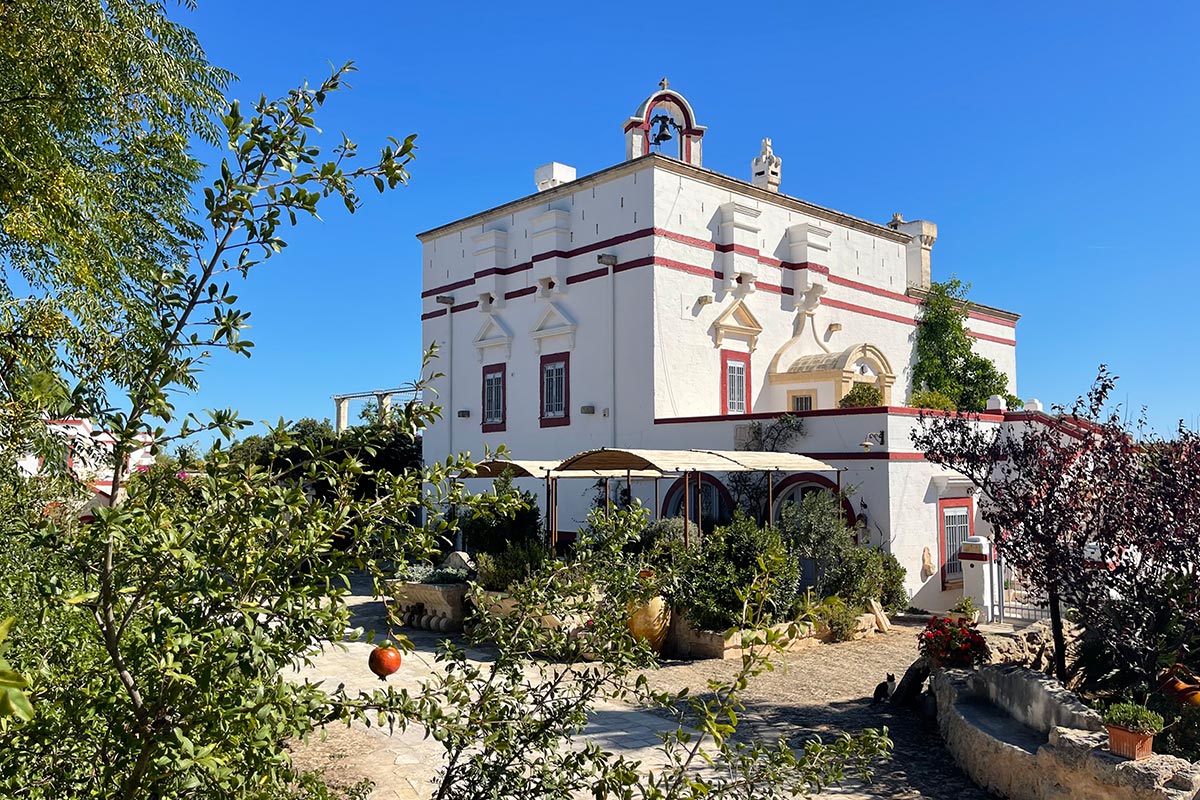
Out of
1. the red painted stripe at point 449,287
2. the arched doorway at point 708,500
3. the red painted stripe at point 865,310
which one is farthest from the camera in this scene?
the red painted stripe at point 449,287

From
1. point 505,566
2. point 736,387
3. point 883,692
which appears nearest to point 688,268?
point 736,387

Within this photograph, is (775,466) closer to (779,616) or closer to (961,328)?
(779,616)

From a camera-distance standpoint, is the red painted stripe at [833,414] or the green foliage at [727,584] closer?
the green foliage at [727,584]

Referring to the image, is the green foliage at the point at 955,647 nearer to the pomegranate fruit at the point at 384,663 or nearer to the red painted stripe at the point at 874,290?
the pomegranate fruit at the point at 384,663

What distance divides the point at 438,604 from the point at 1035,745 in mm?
9325

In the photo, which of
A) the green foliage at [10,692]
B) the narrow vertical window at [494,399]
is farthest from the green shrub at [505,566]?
the green foliage at [10,692]

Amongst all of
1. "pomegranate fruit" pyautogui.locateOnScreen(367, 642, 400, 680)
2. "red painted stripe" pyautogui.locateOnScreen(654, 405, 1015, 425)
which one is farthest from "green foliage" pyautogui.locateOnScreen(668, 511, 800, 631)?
"pomegranate fruit" pyautogui.locateOnScreen(367, 642, 400, 680)

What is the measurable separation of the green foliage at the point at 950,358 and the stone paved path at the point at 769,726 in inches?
542

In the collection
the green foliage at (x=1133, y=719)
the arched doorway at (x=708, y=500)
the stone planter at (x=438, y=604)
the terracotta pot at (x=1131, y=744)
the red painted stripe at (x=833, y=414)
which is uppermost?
the red painted stripe at (x=833, y=414)

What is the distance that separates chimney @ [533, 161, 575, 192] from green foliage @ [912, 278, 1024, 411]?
10.8 m

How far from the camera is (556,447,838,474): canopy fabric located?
14.1 m

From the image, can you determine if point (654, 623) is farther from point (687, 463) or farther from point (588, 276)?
point (588, 276)

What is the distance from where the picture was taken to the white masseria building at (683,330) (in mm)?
17047

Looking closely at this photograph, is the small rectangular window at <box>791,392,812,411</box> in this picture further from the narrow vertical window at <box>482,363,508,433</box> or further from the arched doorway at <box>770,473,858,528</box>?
the narrow vertical window at <box>482,363,508,433</box>
